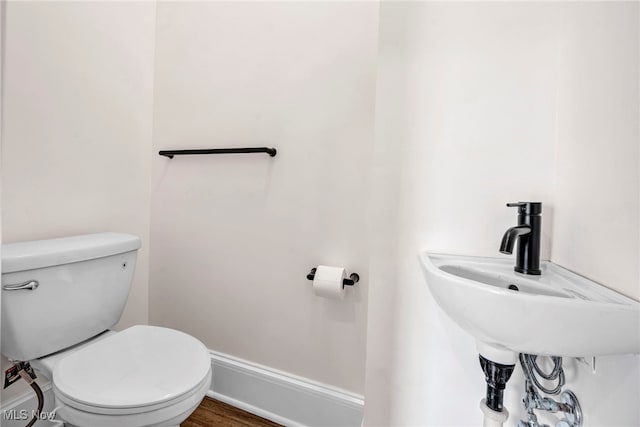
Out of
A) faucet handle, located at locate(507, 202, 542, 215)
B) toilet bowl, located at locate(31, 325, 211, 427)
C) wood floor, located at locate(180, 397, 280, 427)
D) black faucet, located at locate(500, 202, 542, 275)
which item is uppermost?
faucet handle, located at locate(507, 202, 542, 215)

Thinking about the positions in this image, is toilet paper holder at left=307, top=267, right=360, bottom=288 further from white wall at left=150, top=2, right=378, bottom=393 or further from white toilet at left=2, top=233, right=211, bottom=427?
white toilet at left=2, top=233, right=211, bottom=427

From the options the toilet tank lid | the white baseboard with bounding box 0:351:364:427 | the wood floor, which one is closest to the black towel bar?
the toilet tank lid

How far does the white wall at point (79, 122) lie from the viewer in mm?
1057

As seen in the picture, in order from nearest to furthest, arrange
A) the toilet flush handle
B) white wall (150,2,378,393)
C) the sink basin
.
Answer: the sink basin
the toilet flush handle
white wall (150,2,378,393)

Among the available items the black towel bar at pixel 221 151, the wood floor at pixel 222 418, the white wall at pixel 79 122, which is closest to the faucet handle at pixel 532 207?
the black towel bar at pixel 221 151

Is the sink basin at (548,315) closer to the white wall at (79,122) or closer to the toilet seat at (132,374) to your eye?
the toilet seat at (132,374)

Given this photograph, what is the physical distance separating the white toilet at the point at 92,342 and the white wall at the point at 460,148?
61cm

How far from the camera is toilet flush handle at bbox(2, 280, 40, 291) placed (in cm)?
86

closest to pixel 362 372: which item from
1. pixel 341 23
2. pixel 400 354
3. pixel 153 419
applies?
pixel 400 354

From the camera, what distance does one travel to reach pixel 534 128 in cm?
81

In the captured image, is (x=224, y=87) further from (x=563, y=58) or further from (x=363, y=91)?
(x=563, y=58)

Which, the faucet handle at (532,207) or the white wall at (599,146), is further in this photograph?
the faucet handle at (532,207)

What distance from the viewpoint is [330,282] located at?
3.61 ft

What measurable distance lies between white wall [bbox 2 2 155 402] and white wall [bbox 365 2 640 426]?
1.23 metres
